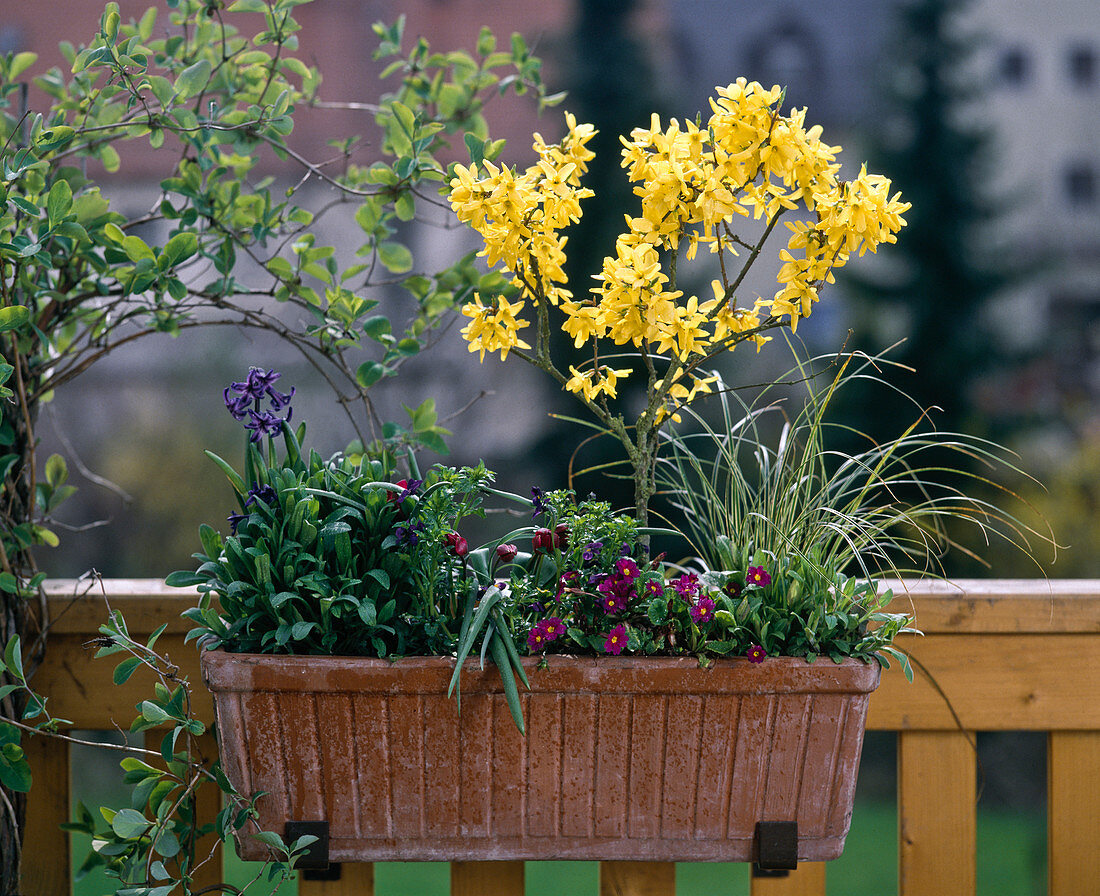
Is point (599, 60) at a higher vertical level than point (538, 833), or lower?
higher

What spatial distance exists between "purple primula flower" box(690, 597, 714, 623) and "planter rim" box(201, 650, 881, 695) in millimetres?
44

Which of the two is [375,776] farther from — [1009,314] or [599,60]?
[1009,314]

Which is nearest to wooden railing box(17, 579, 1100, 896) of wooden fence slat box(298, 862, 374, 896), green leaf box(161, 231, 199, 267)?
wooden fence slat box(298, 862, 374, 896)

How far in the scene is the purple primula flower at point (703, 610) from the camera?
84 centimetres

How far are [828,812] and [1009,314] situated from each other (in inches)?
172

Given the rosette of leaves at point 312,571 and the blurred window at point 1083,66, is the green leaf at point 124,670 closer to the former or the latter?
the rosette of leaves at point 312,571

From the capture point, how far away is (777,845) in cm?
86

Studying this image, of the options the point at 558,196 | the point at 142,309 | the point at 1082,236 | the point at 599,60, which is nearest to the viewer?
the point at 558,196

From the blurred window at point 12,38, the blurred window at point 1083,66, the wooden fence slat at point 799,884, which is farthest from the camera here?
the blurred window at point 12,38

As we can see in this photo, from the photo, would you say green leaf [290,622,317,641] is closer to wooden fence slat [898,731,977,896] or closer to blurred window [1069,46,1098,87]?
wooden fence slat [898,731,977,896]

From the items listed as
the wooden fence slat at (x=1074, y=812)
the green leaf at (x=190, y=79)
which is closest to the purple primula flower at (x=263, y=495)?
the green leaf at (x=190, y=79)

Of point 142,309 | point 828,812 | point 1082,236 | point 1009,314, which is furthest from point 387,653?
point 1082,236

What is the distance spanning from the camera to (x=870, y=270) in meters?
4.50

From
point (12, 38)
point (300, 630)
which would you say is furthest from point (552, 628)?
point (12, 38)
